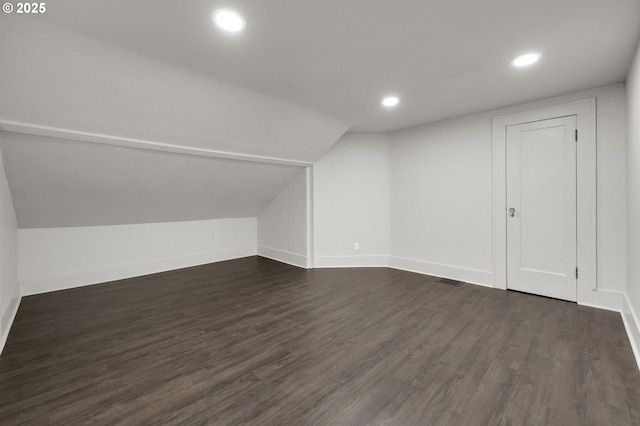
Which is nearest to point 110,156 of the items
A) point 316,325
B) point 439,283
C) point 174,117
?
point 174,117

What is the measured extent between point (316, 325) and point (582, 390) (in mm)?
1880

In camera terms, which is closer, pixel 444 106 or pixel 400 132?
pixel 444 106

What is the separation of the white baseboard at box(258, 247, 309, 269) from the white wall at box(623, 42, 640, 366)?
373 cm

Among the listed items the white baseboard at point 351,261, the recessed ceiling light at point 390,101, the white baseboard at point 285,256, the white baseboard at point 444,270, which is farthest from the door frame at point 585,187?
the white baseboard at point 285,256

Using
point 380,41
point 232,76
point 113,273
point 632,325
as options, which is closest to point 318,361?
point 380,41

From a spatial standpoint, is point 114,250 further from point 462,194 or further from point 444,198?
point 462,194

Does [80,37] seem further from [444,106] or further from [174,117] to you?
[444,106]

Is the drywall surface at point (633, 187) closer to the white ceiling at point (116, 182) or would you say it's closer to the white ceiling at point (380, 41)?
the white ceiling at point (380, 41)

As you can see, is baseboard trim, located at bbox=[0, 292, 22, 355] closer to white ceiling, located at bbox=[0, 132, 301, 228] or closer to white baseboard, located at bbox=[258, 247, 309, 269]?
white ceiling, located at bbox=[0, 132, 301, 228]

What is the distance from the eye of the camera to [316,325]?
2.64m

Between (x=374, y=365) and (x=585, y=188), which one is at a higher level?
(x=585, y=188)

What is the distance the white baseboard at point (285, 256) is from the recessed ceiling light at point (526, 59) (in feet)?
12.1

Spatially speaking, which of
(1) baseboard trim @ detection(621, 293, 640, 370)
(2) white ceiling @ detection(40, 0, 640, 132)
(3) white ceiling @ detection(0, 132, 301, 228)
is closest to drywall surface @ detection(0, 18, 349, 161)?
(2) white ceiling @ detection(40, 0, 640, 132)

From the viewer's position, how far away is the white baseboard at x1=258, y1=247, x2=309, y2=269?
192 inches
